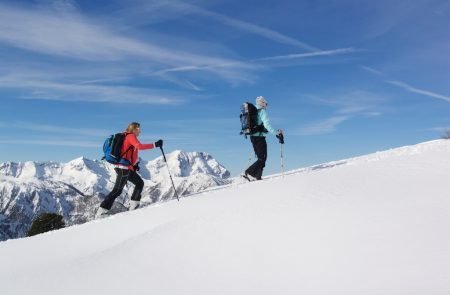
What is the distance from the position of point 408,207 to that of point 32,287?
6410 millimetres

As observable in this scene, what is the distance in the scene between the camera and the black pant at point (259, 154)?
589 inches

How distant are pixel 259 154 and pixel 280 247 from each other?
8322 millimetres

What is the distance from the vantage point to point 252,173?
1533 centimetres

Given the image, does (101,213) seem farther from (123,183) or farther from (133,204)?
(123,183)

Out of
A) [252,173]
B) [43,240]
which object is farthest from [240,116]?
[43,240]

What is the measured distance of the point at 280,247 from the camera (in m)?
6.79

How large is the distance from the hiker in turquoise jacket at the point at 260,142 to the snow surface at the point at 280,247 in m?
4.12

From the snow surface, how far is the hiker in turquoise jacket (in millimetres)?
4116

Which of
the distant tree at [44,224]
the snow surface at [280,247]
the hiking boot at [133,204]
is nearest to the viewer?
the snow surface at [280,247]

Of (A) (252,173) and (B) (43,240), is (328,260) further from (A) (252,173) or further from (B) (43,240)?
(A) (252,173)

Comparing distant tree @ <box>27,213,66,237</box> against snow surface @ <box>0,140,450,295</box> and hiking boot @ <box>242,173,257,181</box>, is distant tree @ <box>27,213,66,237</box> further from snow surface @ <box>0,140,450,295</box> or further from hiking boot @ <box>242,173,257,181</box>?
snow surface @ <box>0,140,450,295</box>

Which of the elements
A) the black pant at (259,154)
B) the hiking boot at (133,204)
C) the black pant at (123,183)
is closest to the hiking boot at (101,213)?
the black pant at (123,183)

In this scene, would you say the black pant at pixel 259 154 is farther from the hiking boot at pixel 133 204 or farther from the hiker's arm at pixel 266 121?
the hiking boot at pixel 133 204

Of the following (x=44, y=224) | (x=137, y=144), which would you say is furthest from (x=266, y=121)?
(x=44, y=224)
